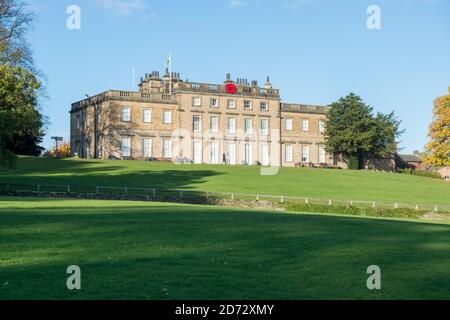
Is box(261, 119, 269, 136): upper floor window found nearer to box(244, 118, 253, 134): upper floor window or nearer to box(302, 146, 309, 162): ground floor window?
box(244, 118, 253, 134): upper floor window

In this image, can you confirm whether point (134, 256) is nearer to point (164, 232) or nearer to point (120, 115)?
point (164, 232)

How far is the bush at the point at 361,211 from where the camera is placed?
37853mm

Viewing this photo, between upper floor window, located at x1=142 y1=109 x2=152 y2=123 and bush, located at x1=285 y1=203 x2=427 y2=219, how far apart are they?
43.5 metres

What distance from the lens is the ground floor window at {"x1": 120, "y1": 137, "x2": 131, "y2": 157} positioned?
7850 centimetres

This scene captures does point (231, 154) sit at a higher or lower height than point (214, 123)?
lower

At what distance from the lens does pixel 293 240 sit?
1370 centimetres

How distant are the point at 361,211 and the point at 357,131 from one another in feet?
163

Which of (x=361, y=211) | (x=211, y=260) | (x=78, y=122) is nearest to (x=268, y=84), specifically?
(x=78, y=122)

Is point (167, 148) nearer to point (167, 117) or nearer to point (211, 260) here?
point (167, 117)

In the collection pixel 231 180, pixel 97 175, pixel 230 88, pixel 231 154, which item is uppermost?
pixel 230 88

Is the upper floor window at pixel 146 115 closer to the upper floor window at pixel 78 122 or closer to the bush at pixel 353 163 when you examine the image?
the upper floor window at pixel 78 122

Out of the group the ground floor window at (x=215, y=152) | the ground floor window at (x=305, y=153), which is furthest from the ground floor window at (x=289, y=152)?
the ground floor window at (x=215, y=152)

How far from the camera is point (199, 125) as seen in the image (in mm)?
A: 83250
